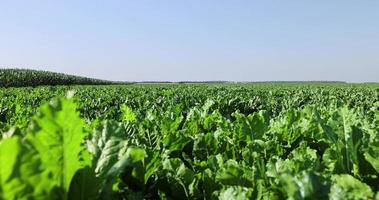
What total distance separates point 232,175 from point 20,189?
65 cm

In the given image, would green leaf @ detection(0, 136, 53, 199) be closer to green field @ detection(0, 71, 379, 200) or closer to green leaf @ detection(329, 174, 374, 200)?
green field @ detection(0, 71, 379, 200)

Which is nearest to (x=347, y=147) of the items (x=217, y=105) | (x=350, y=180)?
(x=350, y=180)

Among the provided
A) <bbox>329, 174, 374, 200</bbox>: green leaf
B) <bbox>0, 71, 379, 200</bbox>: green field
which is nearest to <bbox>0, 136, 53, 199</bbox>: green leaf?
<bbox>0, 71, 379, 200</bbox>: green field

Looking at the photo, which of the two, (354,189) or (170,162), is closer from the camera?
(354,189)

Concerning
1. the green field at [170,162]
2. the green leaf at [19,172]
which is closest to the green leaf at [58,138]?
the green field at [170,162]

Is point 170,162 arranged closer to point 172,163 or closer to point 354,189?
point 172,163

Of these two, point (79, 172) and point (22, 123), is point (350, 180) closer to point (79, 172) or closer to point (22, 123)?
point (79, 172)

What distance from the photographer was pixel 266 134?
89.8 inches

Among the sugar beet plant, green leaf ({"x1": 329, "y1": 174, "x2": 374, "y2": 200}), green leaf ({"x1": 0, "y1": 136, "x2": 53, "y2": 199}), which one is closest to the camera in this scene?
green leaf ({"x1": 0, "y1": 136, "x2": 53, "y2": 199})

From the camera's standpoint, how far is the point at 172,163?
1469 millimetres

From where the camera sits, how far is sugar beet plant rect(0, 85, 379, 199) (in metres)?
0.86

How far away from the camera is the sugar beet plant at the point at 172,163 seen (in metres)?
0.86

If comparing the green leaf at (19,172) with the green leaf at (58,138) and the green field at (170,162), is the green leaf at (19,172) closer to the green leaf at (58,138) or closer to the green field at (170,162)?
the green field at (170,162)

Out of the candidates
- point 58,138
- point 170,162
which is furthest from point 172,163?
point 58,138
